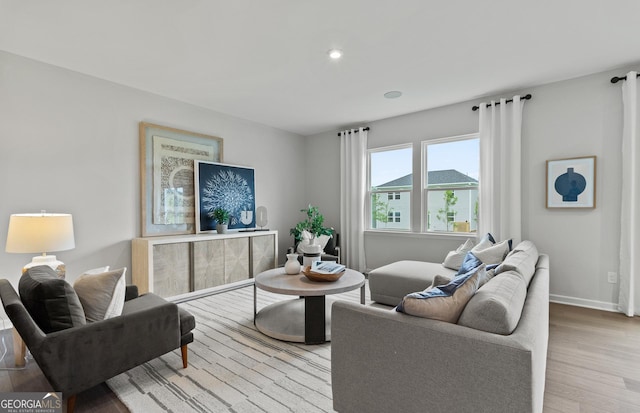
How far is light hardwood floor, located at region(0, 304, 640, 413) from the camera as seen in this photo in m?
1.83

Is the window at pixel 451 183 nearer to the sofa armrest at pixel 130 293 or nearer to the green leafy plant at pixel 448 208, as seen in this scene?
the green leafy plant at pixel 448 208

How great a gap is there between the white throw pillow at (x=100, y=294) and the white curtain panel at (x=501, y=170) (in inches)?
160

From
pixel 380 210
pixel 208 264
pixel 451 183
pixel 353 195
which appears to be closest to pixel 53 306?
pixel 208 264

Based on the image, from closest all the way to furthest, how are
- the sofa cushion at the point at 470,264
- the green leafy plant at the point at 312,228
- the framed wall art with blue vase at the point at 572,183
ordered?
the sofa cushion at the point at 470,264 → the framed wall art with blue vase at the point at 572,183 → the green leafy plant at the point at 312,228

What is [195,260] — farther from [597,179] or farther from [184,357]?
[597,179]

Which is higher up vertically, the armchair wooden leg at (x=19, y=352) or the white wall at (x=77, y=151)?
the white wall at (x=77, y=151)

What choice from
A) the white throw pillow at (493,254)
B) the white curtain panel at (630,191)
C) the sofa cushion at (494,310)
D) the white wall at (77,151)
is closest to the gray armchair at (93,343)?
the white wall at (77,151)

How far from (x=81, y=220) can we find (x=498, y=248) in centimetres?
445

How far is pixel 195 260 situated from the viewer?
12.8 feet

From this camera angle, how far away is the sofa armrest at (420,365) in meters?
1.18

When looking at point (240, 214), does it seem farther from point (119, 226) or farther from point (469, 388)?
point (469, 388)

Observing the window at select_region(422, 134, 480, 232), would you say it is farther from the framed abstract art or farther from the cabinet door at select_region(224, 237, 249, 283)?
the framed abstract art


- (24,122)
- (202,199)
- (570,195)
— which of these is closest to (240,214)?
(202,199)

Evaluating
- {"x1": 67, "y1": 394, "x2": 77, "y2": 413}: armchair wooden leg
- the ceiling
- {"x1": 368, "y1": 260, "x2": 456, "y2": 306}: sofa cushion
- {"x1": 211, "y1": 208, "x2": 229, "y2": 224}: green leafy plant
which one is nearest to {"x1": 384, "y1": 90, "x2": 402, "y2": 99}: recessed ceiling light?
the ceiling
